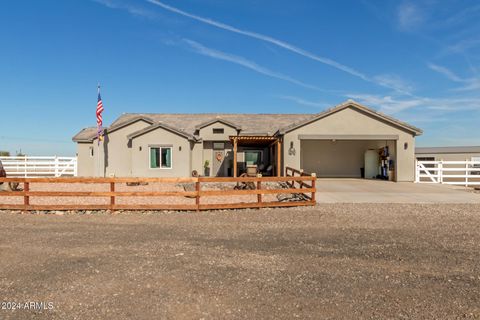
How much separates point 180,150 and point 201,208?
1186 cm

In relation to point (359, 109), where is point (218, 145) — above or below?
below

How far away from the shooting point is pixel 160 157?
2066 centimetres

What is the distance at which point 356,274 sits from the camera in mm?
4441

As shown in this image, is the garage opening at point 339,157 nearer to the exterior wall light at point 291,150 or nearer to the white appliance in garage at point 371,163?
the white appliance in garage at point 371,163

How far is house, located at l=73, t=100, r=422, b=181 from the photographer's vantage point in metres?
18.7

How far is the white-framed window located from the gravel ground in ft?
41.4

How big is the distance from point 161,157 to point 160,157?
2.8 inches

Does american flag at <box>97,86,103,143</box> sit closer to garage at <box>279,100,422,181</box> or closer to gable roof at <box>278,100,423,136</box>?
gable roof at <box>278,100,423,136</box>

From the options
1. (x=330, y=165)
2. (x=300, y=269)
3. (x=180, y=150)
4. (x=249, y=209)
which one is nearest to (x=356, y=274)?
(x=300, y=269)

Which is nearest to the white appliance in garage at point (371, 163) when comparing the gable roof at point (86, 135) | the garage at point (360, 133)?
the garage at point (360, 133)

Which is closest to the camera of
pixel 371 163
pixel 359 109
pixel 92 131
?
pixel 359 109

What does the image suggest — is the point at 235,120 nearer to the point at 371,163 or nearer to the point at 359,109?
the point at 359,109

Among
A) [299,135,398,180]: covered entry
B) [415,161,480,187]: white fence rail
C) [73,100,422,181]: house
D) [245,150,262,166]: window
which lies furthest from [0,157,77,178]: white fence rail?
[415,161,480,187]: white fence rail

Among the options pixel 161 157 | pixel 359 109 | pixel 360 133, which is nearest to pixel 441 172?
pixel 360 133
